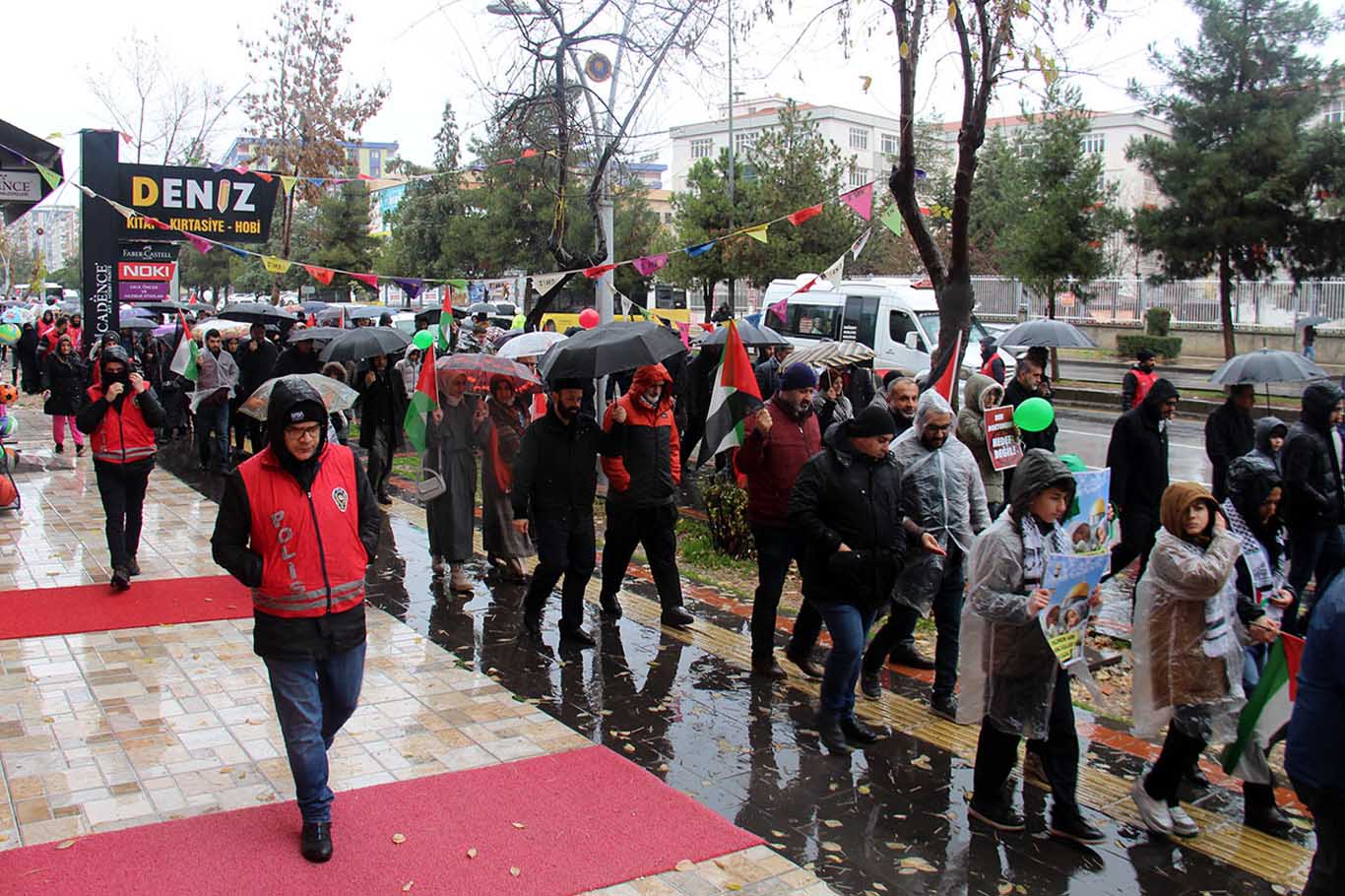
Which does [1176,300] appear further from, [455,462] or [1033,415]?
[455,462]

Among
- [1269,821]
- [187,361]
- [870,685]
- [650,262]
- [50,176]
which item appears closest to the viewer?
[1269,821]

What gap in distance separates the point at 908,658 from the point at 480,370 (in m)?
3.78

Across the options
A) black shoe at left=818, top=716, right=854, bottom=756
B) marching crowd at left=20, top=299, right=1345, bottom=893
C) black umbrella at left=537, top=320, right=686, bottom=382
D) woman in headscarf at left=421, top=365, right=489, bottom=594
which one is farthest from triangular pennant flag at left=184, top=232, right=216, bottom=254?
black shoe at left=818, top=716, right=854, bottom=756

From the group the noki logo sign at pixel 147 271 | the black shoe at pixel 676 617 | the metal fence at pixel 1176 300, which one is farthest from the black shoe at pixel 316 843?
the metal fence at pixel 1176 300

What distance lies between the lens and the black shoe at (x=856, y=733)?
19.9ft

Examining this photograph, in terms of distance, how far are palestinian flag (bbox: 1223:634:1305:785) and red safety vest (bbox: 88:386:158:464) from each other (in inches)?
294

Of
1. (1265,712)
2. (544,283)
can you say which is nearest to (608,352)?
(1265,712)

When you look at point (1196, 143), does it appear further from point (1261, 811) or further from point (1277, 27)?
point (1261, 811)

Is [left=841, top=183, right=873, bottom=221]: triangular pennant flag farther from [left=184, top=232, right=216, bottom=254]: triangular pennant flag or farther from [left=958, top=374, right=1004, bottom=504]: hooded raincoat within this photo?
[left=184, top=232, right=216, bottom=254]: triangular pennant flag

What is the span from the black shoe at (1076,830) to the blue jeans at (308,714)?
122 inches

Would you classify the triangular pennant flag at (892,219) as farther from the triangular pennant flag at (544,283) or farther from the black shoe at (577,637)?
the black shoe at (577,637)

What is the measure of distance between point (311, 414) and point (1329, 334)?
3115 cm

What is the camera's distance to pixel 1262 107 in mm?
26250

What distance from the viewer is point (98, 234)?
49.7 feet
